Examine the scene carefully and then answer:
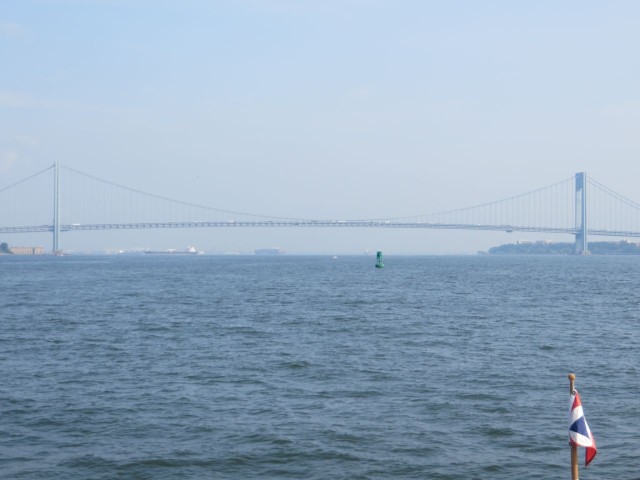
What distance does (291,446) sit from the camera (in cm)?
1161

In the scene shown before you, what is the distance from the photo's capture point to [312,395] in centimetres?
1498

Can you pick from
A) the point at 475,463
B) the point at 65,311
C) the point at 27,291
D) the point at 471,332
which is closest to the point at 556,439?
the point at 475,463

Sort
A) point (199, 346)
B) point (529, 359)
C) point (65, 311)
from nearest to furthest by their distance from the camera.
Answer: point (529, 359) → point (199, 346) → point (65, 311)

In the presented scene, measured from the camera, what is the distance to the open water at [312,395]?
431 inches

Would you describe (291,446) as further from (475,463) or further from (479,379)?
(479,379)

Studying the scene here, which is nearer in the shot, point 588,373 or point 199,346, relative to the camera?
point 588,373

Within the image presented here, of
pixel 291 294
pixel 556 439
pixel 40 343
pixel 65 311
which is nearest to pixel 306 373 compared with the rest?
pixel 556 439

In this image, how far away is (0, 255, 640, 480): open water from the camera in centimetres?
1095

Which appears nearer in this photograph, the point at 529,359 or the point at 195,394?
the point at 195,394

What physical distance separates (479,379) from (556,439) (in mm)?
4585

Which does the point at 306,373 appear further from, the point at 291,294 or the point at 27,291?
the point at 27,291

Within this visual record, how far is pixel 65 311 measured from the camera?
105 ft

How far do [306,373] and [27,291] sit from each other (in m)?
33.2

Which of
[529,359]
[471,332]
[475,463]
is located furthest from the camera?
[471,332]
